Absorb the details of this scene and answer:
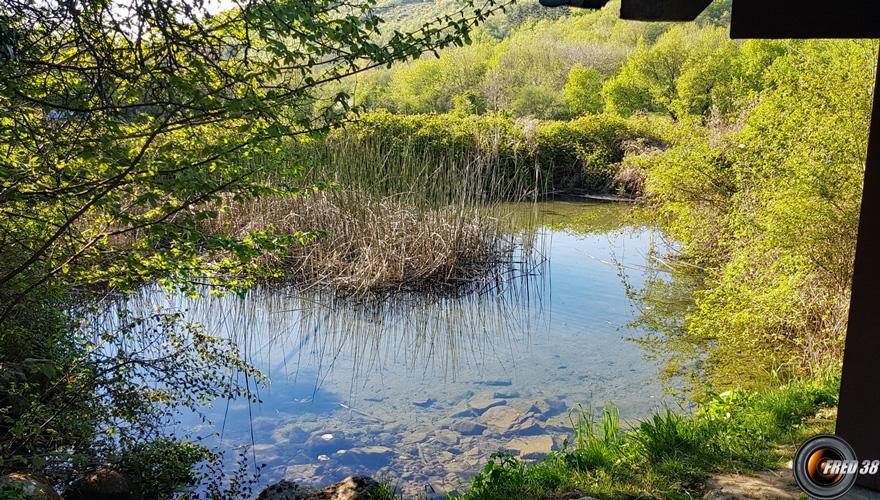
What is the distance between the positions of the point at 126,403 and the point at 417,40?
219 centimetres

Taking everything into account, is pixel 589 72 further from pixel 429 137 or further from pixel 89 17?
pixel 89 17

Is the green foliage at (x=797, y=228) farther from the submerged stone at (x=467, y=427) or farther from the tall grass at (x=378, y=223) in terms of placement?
the tall grass at (x=378, y=223)

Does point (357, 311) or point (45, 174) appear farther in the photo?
point (357, 311)

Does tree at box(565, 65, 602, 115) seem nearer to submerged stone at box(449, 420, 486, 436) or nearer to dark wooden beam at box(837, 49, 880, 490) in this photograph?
submerged stone at box(449, 420, 486, 436)

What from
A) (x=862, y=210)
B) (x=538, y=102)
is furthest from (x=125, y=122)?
(x=538, y=102)

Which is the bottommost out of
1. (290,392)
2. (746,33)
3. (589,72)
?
(290,392)

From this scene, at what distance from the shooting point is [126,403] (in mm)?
3338

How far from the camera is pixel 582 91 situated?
28.5m

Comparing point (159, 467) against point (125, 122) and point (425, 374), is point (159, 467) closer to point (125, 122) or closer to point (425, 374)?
point (125, 122)

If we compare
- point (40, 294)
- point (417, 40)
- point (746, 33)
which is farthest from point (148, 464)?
point (746, 33)

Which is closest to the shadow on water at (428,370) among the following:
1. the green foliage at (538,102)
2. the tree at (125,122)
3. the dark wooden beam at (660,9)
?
the tree at (125,122)

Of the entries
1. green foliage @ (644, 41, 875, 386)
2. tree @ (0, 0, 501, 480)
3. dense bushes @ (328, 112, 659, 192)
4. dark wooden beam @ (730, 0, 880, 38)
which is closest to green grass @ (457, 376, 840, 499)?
green foliage @ (644, 41, 875, 386)

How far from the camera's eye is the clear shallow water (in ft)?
14.2
